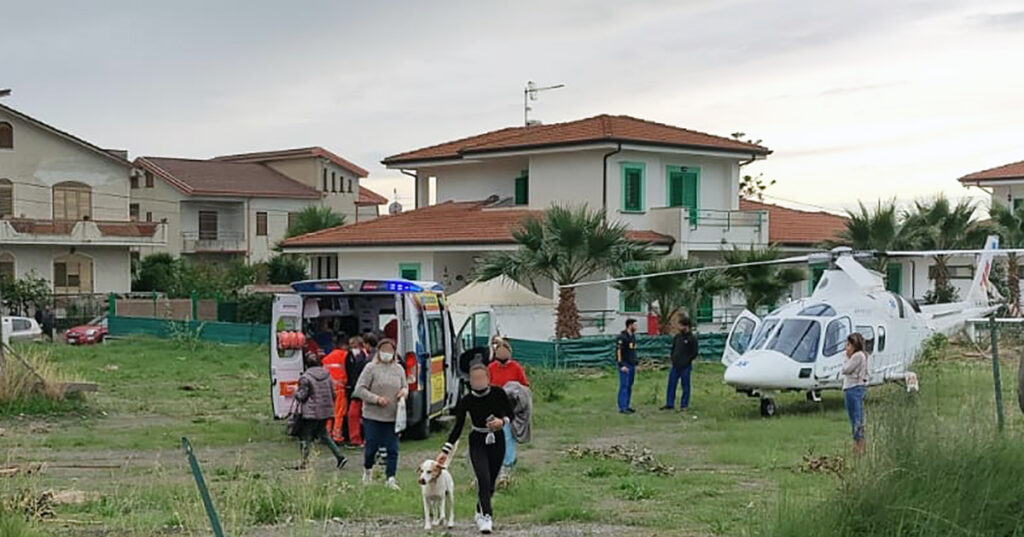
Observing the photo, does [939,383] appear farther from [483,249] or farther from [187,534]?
[483,249]

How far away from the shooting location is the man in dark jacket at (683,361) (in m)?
23.1

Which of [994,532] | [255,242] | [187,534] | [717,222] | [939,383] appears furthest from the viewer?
[255,242]

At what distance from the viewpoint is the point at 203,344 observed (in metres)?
38.6

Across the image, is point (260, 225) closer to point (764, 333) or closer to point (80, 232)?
A: point (80, 232)

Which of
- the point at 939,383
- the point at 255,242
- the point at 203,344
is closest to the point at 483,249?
the point at 203,344

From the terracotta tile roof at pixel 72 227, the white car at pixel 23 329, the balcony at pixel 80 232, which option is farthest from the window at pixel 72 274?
the white car at pixel 23 329

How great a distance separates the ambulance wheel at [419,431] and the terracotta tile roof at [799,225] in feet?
85.7

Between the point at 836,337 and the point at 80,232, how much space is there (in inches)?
1549

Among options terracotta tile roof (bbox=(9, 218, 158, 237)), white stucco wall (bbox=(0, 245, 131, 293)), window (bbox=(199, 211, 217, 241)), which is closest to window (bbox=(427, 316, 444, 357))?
terracotta tile roof (bbox=(9, 218, 158, 237))

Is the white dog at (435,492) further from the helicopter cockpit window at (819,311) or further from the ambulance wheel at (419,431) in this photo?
the helicopter cockpit window at (819,311)

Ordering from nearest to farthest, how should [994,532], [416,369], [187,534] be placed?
1. [994,532]
2. [187,534]
3. [416,369]

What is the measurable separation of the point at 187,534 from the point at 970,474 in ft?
19.9

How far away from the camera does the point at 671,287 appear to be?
3253cm

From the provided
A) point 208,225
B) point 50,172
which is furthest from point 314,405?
point 208,225
